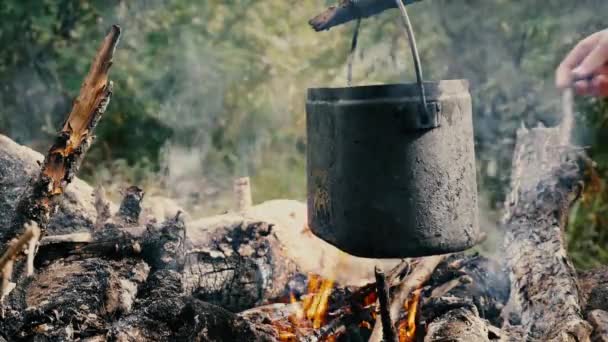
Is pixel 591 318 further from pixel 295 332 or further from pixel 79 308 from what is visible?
pixel 79 308

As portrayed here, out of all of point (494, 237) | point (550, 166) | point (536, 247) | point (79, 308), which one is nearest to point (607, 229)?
point (494, 237)

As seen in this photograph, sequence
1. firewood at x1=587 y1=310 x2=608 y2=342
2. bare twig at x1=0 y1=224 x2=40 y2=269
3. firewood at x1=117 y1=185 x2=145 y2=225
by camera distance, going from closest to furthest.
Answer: bare twig at x1=0 y1=224 x2=40 y2=269 < firewood at x1=587 y1=310 x2=608 y2=342 < firewood at x1=117 y1=185 x2=145 y2=225

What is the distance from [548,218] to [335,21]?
185cm

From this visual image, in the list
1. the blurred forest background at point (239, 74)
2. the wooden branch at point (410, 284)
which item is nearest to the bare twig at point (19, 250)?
the wooden branch at point (410, 284)

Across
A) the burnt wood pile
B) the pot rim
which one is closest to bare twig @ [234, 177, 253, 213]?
the burnt wood pile

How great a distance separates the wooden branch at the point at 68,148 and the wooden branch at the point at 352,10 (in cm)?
95

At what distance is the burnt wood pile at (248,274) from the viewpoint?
2.34 metres

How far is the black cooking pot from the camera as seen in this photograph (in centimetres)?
208

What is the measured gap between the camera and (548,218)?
3.64 metres

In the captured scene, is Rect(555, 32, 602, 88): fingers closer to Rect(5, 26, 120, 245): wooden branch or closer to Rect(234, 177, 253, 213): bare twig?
Rect(5, 26, 120, 245): wooden branch

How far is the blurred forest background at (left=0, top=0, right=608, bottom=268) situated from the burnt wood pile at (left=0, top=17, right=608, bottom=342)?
7.61 feet

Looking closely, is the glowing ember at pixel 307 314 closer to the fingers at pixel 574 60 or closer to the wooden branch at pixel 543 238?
the wooden branch at pixel 543 238

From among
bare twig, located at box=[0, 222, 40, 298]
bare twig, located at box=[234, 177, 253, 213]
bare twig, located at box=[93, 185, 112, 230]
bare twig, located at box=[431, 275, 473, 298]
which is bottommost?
bare twig, located at box=[431, 275, 473, 298]

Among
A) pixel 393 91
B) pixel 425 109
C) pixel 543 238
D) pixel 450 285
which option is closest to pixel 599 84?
pixel 425 109
